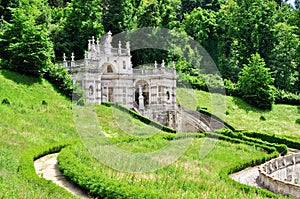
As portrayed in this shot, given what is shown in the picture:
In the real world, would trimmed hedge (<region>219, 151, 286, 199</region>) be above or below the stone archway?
below

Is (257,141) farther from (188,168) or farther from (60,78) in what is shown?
(60,78)

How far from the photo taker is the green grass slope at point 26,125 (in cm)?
1452

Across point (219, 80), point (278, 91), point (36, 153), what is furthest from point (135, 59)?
point (36, 153)

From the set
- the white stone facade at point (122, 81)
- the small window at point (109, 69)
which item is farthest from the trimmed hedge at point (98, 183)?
the small window at point (109, 69)

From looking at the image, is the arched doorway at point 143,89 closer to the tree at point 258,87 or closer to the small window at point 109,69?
the small window at point 109,69

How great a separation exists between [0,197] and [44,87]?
83.6ft

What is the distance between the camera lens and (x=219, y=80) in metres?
59.1

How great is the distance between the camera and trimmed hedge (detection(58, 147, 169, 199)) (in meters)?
14.0

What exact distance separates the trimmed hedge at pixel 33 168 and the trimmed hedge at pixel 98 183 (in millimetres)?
1239

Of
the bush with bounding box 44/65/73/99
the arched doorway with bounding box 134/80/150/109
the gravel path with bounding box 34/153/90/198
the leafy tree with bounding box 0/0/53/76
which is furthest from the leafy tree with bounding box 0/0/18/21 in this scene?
the gravel path with bounding box 34/153/90/198

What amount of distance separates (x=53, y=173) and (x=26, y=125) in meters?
7.95

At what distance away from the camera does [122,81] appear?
4434 cm

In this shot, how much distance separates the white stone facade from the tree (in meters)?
14.1

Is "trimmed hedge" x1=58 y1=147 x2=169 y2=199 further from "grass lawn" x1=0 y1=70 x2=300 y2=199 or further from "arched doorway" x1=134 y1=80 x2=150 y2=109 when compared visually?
"arched doorway" x1=134 y1=80 x2=150 y2=109
